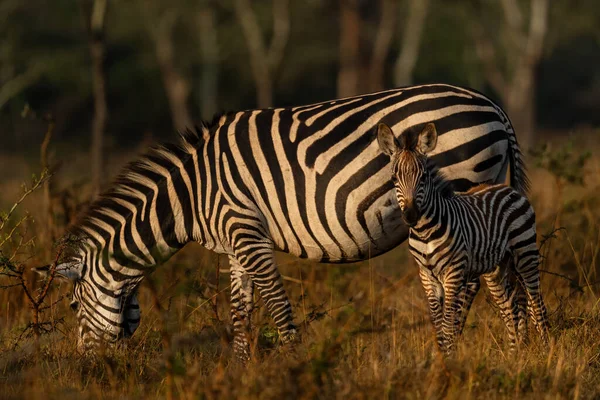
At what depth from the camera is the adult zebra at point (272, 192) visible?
20.7 feet

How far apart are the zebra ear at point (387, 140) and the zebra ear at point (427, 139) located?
15cm

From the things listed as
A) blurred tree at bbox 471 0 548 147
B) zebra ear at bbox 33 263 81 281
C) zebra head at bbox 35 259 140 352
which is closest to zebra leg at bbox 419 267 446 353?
zebra head at bbox 35 259 140 352

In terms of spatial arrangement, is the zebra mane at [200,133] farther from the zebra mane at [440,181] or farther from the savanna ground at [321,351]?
the zebra mane at [440,181]

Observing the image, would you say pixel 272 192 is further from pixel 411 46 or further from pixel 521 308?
pixel 411 46

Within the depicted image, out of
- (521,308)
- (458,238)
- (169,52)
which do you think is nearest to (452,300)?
(458,238)

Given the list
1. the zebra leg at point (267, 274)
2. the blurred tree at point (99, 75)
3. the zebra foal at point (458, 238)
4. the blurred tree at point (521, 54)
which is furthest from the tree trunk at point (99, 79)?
the blurred tree at point (521, 54)

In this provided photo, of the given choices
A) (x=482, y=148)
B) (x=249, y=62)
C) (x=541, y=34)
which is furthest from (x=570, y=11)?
(x=482, y=148)

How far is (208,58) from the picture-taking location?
119ft

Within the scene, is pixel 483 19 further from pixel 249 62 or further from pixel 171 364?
pixel 171 364

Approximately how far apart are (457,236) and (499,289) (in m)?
0.83

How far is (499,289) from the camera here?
6359mm

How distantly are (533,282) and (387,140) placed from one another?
59.0 inches

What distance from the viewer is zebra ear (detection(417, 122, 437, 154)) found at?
570 cm

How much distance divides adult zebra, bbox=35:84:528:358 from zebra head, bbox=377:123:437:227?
1.66 ft
